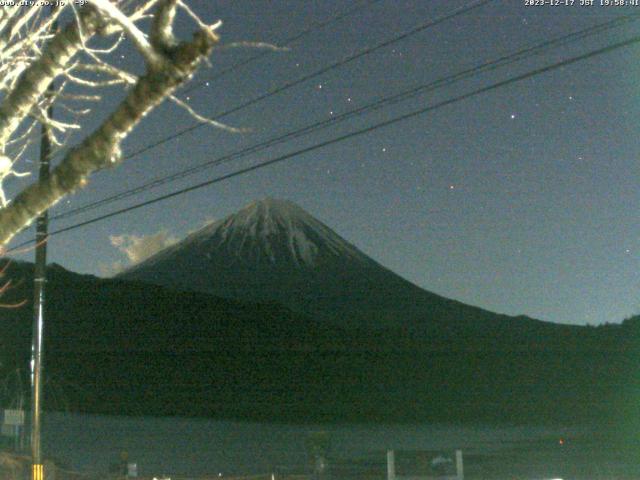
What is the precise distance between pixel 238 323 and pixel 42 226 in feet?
458

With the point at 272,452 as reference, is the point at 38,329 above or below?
above

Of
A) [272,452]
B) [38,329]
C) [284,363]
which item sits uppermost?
[284,363]

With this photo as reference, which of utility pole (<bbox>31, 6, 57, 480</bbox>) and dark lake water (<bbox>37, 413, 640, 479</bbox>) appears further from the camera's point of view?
dark lake water (<bbox>37, 413, 640, 479</bbox>)

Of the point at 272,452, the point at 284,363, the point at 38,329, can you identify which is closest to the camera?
the point at 38,329

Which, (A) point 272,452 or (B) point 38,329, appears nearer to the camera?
(B) point 38,329

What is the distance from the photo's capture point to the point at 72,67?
6555mm

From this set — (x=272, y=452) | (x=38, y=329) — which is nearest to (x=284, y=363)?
(x=272, y=452)

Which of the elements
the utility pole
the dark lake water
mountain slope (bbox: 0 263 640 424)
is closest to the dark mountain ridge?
mountain slope (bbox: 0 263 640 424)

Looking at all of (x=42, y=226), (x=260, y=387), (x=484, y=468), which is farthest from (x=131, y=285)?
(x=42, y=226)

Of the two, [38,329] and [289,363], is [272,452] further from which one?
[289,363]

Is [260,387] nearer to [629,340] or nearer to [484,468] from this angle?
[629,340]

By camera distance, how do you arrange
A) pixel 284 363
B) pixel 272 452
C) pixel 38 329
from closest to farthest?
pixel 38 329 < pixel 272 452 < pixel 284 363

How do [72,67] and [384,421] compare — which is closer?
[72,67]

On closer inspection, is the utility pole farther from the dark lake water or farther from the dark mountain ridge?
the dark mountain ridge
